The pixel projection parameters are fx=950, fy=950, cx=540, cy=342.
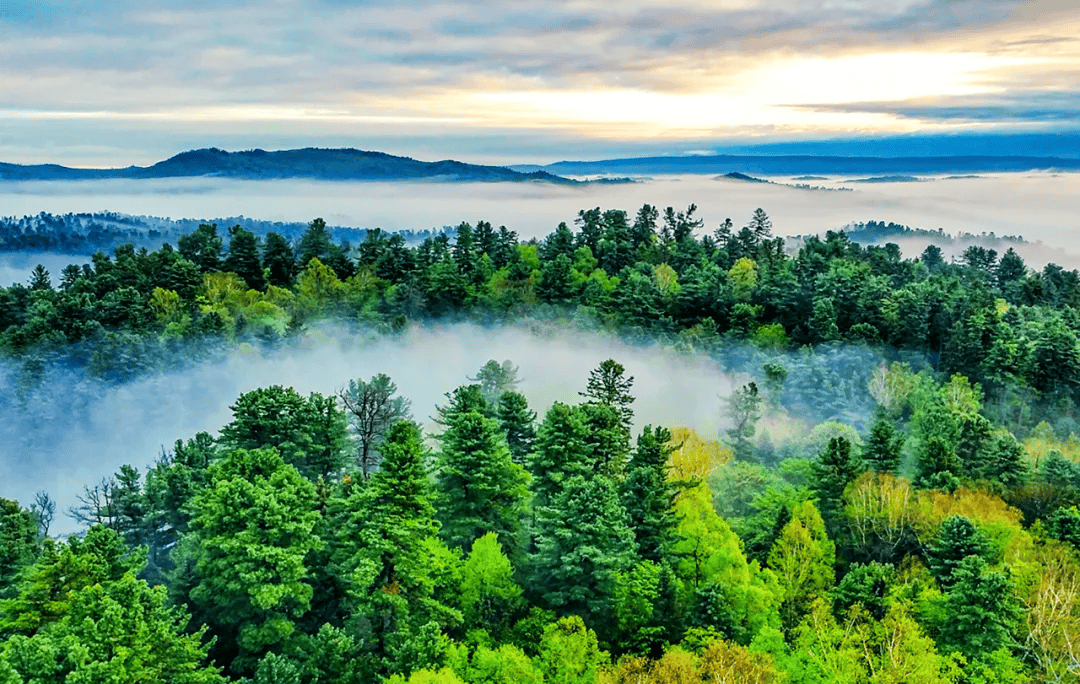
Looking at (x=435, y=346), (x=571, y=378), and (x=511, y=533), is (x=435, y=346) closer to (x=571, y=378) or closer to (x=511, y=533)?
(x=571, y=378)

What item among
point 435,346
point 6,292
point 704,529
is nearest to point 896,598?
point 704,529

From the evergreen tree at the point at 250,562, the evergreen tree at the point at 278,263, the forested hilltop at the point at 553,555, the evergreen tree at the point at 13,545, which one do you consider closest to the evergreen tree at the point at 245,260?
the evergreen tree at the point at 278,263

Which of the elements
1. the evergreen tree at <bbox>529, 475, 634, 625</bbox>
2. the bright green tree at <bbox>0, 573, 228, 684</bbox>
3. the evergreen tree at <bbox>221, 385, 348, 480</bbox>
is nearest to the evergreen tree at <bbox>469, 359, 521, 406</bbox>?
the evergreen tree at <bbox>221, 385, 348, 480</bbox>

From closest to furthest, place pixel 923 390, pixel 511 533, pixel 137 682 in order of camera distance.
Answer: pixel 137 682 < pixel 511 533 < pixel 923 390

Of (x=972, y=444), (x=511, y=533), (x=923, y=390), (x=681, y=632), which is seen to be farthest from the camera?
(x=923, y=390)

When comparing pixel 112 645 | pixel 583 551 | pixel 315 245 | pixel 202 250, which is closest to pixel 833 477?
pixel 583 551

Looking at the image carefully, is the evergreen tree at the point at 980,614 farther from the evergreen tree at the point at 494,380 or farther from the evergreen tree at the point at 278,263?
the evergreen tree at the point at 278,263

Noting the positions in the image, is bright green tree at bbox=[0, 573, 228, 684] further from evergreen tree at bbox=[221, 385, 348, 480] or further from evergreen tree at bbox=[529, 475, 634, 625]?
evergreen tree at bbox=[221, 385, 348, 480]

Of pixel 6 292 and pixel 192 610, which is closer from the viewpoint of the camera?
pixel 192 610

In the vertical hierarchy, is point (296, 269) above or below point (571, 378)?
above
